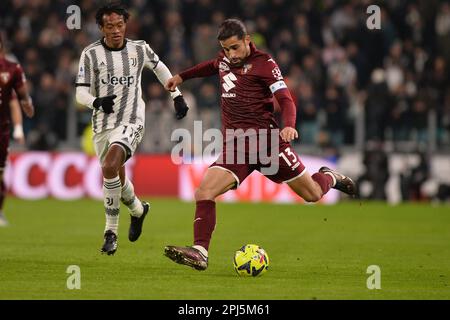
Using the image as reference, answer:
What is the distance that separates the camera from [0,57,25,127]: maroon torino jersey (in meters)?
14.2

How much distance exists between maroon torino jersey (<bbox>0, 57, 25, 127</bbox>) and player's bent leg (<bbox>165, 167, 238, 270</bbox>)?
5266mm

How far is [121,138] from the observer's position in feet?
35.0

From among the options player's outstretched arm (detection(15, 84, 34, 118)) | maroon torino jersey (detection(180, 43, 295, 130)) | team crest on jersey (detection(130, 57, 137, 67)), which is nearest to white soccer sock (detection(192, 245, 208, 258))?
maroon torino jersey (detection(180, 43, 295, 130))

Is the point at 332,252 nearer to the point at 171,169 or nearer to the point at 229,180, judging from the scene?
the point at 229,180

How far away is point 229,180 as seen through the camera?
972cm

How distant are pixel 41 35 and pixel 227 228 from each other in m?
9.73

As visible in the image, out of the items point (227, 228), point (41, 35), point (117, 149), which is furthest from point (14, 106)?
point (41, 35)

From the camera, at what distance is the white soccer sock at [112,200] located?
1070cm

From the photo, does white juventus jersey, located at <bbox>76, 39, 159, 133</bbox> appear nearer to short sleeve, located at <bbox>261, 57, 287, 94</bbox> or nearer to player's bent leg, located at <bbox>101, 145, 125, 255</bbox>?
player's bent leg, located at <bbox>101, 145, 125, 255</bbox>

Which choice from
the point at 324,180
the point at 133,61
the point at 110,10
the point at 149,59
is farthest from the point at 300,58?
the point at 110,10

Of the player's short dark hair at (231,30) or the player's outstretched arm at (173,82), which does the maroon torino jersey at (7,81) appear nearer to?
the player's outstretched arm at (173,82)

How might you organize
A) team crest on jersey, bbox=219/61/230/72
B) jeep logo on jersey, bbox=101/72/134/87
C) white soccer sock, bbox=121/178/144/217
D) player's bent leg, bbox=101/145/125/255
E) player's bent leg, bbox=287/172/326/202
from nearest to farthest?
1. team crest on jersey, bbox=219/61/230/72
2. player's bent leg, bbox=287/172/326/202
3. player's bent leg, bbox=101/145/125/255
4. jeep logo on jersey, bbox=101/72/134/87
5. white soccer sock, bbox=121/178/144/217

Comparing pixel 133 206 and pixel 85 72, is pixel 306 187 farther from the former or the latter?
pixel 85 72
